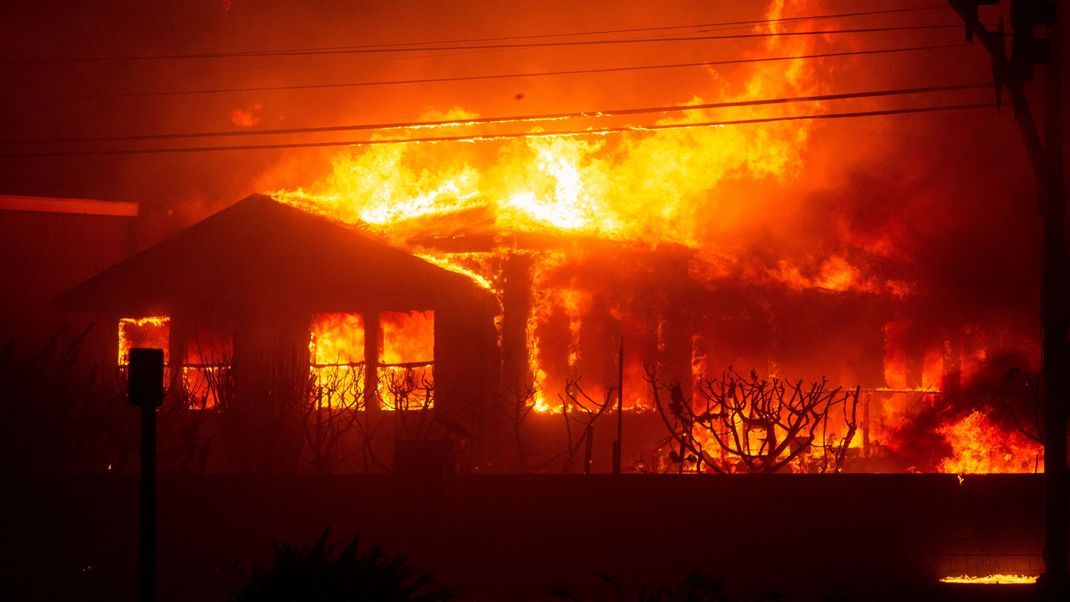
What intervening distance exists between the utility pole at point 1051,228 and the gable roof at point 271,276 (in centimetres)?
1022

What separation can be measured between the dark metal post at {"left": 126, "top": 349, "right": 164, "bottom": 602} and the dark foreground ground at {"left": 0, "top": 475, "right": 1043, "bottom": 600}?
15.9ft

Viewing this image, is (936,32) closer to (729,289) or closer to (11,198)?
(729,289)

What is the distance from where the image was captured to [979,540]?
1234 centimetres

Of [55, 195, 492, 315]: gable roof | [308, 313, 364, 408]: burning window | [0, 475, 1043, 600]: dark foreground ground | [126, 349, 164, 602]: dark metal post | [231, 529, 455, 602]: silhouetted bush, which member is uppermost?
[55, 195, 492, 315]: gable roof

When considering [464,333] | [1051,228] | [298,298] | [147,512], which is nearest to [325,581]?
[147,512]

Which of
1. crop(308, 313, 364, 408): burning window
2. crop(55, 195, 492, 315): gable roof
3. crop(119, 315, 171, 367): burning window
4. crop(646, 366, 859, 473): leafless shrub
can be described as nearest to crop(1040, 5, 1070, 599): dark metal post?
crop(646, 366, 859, 473): leafless shrub

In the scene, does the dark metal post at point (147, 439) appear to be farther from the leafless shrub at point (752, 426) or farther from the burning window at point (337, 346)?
the burning window at point (337, 346)

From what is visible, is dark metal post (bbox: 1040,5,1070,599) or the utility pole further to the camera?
dark metal post (bbox: 1040,5,1070,599)

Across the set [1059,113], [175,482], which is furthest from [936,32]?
[175,482]

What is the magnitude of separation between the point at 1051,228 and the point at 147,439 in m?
8.10

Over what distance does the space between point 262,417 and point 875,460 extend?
1210cm

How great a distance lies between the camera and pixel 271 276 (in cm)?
1862

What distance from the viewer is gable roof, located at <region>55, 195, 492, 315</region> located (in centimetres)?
1864

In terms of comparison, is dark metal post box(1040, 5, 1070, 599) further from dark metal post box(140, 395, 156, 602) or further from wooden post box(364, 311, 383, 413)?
wooden post box(364, 311, 383, 413)
